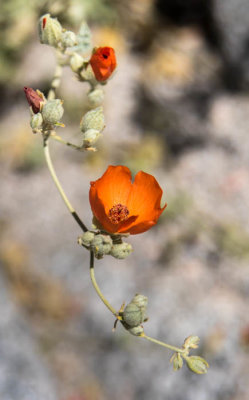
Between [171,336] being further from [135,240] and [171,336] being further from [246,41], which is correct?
[246,41]

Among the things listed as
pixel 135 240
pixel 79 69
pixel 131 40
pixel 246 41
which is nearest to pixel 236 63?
pixel 246 41

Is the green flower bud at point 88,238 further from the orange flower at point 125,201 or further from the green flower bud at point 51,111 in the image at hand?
the green flower bud at point 51,111

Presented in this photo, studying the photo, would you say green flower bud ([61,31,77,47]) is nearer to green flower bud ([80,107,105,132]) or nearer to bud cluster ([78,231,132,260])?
green flower bud ([80,107,105,132])

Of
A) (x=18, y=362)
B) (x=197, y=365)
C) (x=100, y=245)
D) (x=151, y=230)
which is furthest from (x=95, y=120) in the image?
(x=151, y=230)

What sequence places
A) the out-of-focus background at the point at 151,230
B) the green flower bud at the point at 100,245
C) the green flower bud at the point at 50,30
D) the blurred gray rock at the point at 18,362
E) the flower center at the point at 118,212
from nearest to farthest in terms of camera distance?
the green flower bud at the point at 100,245
the flower center at the point at 118,212
the green flower bud at the point at 50,30
the blurred gray rock at the point at 18,362
the out-of-focus background at the point at 151,230

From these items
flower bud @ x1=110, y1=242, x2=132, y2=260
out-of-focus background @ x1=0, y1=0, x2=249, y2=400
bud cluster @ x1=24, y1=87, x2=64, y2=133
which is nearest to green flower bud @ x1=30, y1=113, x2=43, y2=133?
bud cluster @ x1=24, y1=87, x2=64, y2=133

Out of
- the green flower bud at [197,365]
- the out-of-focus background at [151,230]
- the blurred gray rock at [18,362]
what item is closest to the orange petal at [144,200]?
the green flower bud at [197,365]
